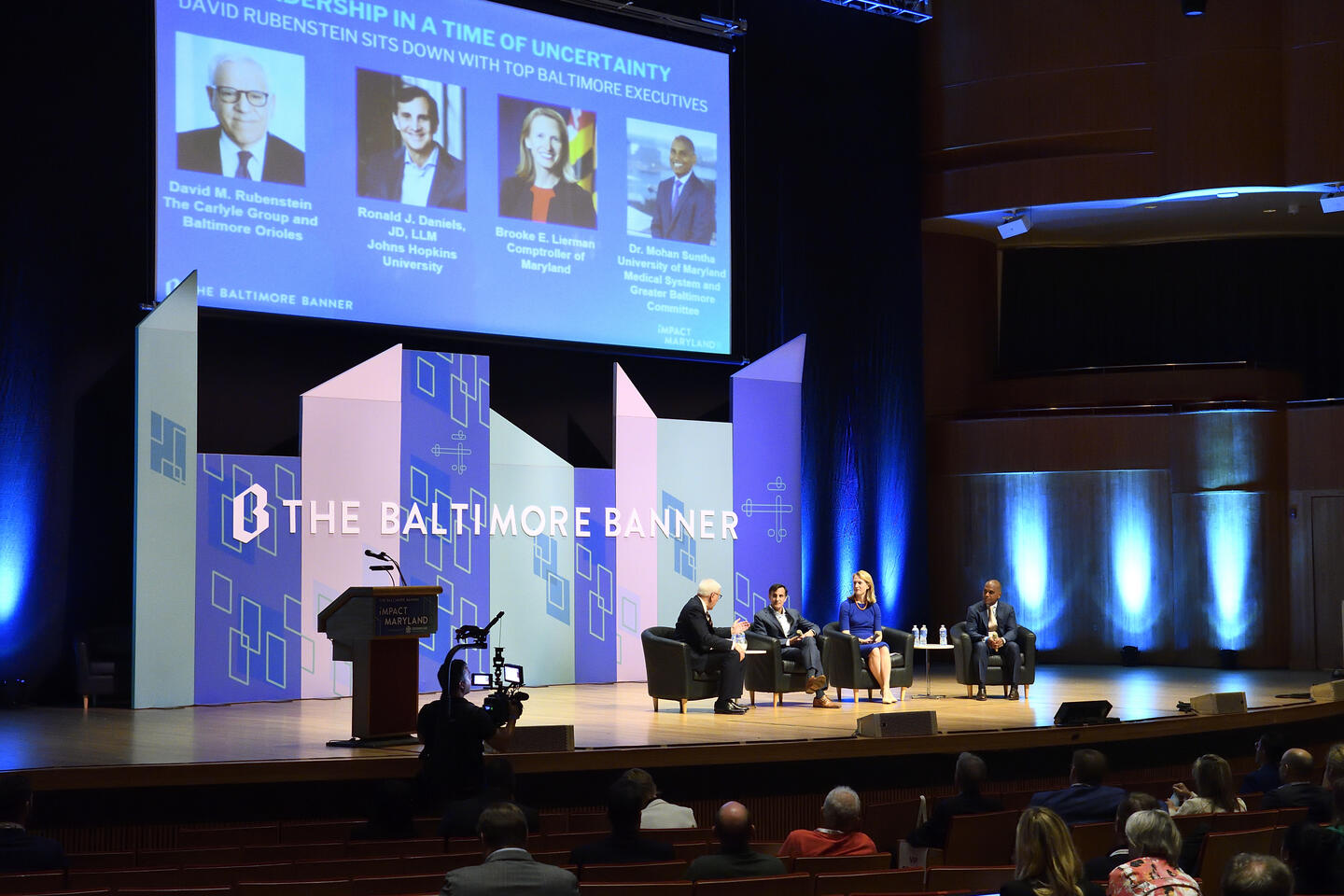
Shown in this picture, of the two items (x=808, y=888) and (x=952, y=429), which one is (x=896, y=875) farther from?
(x=952, y=429)

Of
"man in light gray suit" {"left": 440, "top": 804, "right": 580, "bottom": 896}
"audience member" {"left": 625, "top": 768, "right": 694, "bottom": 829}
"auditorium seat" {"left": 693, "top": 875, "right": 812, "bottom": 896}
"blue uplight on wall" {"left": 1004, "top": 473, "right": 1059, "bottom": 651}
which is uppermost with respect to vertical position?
"blue uplight on wall" {"left": 1004, "top": 473, "right": 1059, "bottom": 651}

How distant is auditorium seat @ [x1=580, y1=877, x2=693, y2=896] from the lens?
3107 mm

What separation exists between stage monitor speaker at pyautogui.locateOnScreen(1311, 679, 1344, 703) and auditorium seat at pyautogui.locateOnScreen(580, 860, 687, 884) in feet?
22.4

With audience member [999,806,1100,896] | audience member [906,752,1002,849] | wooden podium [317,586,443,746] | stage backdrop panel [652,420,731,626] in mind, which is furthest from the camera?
stage backdrop panel [652,420,731,626]

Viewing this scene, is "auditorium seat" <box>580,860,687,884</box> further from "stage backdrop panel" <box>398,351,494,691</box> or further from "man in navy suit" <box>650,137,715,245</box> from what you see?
"man in navy suit" <box>650,137,715,245</box>

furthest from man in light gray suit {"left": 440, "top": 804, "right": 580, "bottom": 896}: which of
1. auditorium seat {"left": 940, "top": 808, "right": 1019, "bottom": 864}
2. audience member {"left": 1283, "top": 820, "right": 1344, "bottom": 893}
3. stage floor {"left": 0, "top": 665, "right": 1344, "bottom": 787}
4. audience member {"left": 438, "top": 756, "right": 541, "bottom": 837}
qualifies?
stage floor {"left": 0, "top": 665, "right": 1344, "bottom": 787}

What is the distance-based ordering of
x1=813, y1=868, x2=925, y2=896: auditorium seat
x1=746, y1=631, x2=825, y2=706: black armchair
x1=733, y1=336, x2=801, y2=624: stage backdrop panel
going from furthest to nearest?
x1=733, y1=336, x2=801, y2=624: stage backdrop panel < x1=746, y1=631, x2=825, y2=706: black armchair < x1=813, y1=868, x2=925, y2=896: auditorium seat

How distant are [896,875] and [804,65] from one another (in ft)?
35.2

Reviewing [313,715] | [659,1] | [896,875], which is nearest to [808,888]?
[896,875]

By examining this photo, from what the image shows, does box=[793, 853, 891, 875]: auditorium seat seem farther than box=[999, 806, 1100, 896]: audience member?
Yes

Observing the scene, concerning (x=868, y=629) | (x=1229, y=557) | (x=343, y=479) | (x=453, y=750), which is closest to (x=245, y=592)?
(x=343, y=479)

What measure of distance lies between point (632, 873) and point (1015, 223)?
11.2 m

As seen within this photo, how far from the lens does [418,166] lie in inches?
402

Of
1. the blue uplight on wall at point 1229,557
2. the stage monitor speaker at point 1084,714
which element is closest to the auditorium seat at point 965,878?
the stage monitor speaker at point 1084,714
